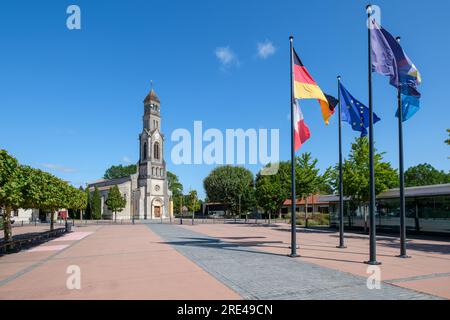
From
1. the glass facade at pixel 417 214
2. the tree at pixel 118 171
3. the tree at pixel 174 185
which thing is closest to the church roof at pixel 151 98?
the tree at pixel 174 185

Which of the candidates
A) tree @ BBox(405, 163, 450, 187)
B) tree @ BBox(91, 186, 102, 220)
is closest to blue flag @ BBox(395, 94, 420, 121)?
tree @ BBox(91, 186, 102, 220)

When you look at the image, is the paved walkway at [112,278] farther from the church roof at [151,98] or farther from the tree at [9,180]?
the church roof at [151,98]

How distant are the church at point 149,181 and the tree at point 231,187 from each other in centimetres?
1018

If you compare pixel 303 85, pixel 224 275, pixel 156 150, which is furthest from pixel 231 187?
pixel 224 275

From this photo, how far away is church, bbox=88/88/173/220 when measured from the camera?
73.6m

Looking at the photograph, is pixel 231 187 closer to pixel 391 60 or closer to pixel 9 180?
pixel 9 180

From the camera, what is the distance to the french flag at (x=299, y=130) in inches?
594

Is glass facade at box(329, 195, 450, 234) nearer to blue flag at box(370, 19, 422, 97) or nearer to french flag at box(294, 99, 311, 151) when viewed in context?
blue flag at box(370, 19, 422, 97)

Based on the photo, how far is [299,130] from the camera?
1522cm

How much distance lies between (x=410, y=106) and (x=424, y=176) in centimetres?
9931
